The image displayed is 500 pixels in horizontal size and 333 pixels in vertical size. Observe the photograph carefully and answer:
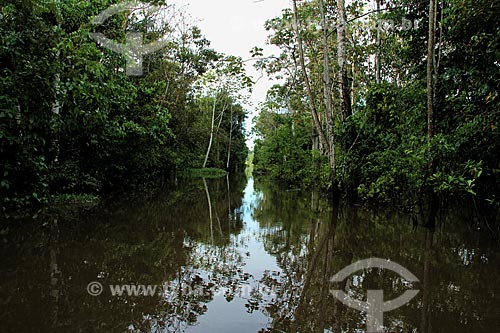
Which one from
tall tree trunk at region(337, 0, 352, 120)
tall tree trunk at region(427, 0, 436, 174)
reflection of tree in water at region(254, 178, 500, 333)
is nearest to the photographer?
reflection of tree in water at region(254, 178, 500, 333)

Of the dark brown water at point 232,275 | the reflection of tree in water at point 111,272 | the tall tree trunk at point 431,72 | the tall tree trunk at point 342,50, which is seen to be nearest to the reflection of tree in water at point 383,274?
the dark brown water at point 232,275

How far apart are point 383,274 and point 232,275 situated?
6.54 ft

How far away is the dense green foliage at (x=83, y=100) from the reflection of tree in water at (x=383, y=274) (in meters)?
4.34

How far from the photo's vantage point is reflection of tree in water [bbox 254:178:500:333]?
128 inches

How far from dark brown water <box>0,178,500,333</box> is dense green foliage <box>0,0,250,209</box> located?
156 cm

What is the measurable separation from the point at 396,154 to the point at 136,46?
15.5m

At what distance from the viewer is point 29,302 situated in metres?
3.36

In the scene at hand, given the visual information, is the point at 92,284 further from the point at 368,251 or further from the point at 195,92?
the point at 195,92

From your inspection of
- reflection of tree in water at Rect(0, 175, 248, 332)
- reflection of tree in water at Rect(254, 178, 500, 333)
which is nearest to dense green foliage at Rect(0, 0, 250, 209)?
reflection of tree in water at Rect(0, 175, 248, 332)

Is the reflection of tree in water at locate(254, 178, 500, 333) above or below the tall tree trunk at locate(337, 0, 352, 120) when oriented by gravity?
below

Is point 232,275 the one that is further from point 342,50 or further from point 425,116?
point 342,50

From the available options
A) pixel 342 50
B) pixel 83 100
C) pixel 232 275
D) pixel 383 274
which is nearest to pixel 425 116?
pixel 342 50

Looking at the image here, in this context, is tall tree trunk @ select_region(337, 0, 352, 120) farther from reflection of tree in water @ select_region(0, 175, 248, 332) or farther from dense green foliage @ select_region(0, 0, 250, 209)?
reflection of tree in water @ select_region(0, 175, 248, 332)

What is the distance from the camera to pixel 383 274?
15.1 ft
